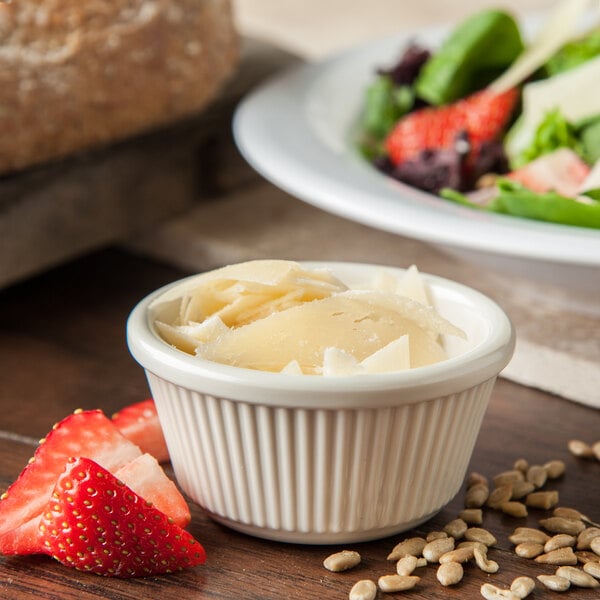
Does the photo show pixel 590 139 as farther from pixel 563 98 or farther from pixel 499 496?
pixel 499 496

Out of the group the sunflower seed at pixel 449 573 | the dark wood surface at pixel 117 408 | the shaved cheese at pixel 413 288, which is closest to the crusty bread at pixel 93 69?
the dark wood surface at pixel 117 408

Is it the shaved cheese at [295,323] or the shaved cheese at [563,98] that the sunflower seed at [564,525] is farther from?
the shaved cheese at [563,98]

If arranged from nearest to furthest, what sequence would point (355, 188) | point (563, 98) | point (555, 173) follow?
point (355, 188) < point (555, 173) < point (563, 98)

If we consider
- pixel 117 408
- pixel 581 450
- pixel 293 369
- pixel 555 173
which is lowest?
pixel 117 408

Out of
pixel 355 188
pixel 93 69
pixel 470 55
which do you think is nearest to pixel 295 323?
pixel 355 188

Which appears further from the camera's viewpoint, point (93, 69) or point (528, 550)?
point (93, 69)

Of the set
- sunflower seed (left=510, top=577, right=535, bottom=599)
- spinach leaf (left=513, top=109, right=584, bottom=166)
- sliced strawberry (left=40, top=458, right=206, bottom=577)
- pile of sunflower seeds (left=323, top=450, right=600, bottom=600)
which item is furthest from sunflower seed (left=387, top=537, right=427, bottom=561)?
spinach leaf (left=513, top=109, right=584, bottom=166)
